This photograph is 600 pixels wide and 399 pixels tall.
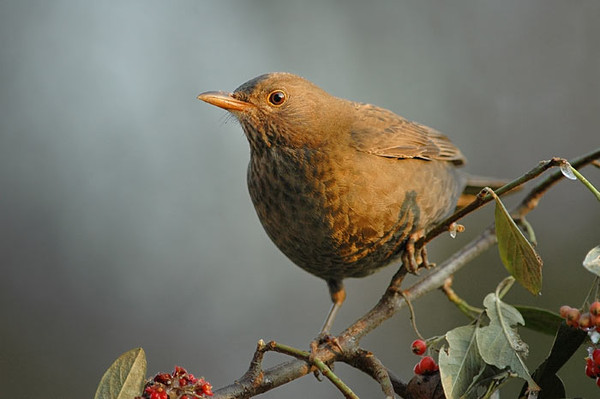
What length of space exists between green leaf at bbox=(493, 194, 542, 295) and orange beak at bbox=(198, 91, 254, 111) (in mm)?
1858

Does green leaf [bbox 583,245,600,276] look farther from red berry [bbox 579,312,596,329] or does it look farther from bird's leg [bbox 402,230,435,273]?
bird's leg [bbox 402,230,435,273]

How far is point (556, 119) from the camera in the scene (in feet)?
28.6

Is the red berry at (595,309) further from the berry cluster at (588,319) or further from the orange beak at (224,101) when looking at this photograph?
→ the orange beak at (224,101)

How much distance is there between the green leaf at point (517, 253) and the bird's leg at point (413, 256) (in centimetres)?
102

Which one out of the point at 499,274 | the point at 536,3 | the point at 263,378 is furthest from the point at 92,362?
the point at 536,3

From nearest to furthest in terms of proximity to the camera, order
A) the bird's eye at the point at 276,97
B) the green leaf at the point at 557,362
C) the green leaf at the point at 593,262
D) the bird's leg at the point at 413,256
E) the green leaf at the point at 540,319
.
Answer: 1. the green leaf at the point at 593,262
2. the green leaf at the point at 557,362
3. the green leaf at the point at 540,319
4. the bird's leg at the point at 413,256
5. the bird's eye at the point at 276,97

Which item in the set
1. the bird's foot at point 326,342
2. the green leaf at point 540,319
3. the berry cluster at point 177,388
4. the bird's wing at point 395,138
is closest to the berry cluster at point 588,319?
the green leaf at point 540,319

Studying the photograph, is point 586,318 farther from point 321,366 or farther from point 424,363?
point 321,366

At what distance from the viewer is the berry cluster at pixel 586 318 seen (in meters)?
2.09

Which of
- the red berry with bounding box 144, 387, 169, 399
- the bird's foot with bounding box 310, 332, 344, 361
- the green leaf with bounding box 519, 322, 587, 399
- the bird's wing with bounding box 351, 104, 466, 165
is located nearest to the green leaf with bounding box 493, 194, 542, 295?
the green leaf with bounding box 519, 322, 587, 399

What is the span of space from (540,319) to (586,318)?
0.91 metres

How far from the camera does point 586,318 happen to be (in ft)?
6.89

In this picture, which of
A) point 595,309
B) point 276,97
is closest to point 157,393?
point 595,309

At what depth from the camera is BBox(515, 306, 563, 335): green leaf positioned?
295 cm
